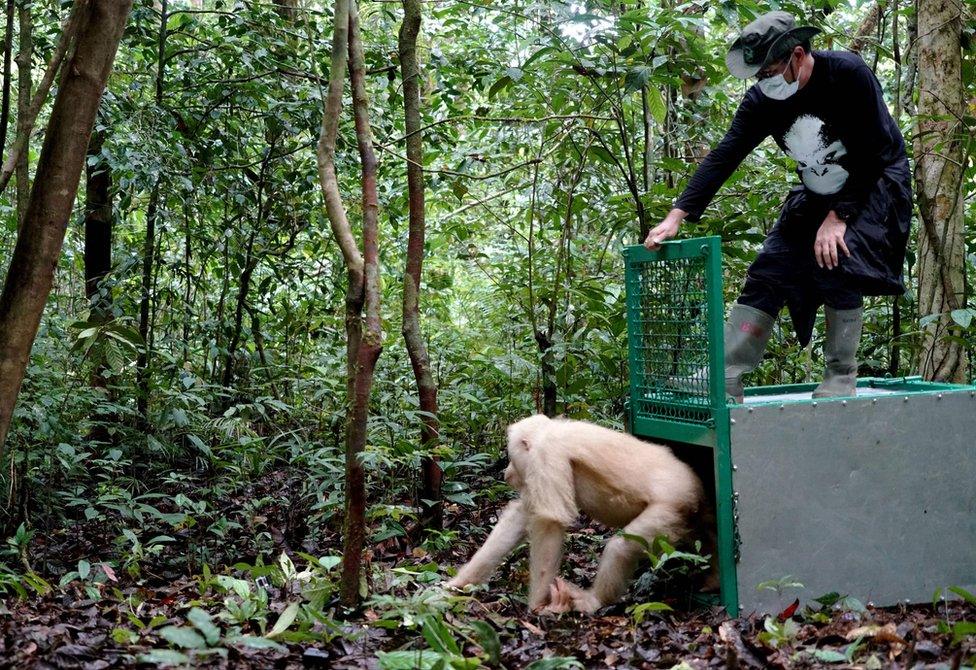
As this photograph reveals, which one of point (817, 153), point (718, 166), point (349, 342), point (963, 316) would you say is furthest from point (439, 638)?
point (963, 316)

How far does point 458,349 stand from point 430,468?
282 cm

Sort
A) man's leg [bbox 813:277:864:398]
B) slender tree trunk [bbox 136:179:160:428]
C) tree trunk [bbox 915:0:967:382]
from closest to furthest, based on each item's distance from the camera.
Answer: man's leg [bbox 813:277:864:398], tree trunk [bbox 915:0:967:382], slender tree trunk [bbox 136:179:160:428]

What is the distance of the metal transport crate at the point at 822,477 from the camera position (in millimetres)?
3688

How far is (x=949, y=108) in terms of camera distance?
5758 mm

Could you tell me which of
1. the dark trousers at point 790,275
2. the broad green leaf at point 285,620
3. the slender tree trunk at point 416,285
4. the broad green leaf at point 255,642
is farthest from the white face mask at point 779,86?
the broad green leaf at point 255,642

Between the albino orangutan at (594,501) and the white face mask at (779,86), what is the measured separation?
64.4 inches

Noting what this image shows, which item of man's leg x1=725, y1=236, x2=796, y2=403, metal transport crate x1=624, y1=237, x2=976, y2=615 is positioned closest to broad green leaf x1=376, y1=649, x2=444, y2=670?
metal transport crate x1=624, y1=237, x2=976, y2=615

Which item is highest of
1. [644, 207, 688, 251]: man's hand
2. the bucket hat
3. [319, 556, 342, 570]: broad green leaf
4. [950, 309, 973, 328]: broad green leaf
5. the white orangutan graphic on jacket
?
the bucket hat

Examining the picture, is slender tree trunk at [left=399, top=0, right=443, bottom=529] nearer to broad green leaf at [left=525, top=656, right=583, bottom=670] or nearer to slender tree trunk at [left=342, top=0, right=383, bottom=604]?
slender tree trunk at [left=342, top=0, right=383, bottom=604]

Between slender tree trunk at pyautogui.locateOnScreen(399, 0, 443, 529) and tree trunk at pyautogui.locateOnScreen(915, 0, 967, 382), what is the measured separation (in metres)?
3.13

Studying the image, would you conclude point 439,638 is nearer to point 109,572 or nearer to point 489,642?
point 489,642

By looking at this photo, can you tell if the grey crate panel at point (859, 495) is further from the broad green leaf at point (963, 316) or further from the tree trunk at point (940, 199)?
the tree trunk at point (940, 199)

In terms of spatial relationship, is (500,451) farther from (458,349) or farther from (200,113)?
(200,113)

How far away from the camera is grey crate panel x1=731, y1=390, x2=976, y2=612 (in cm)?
370
